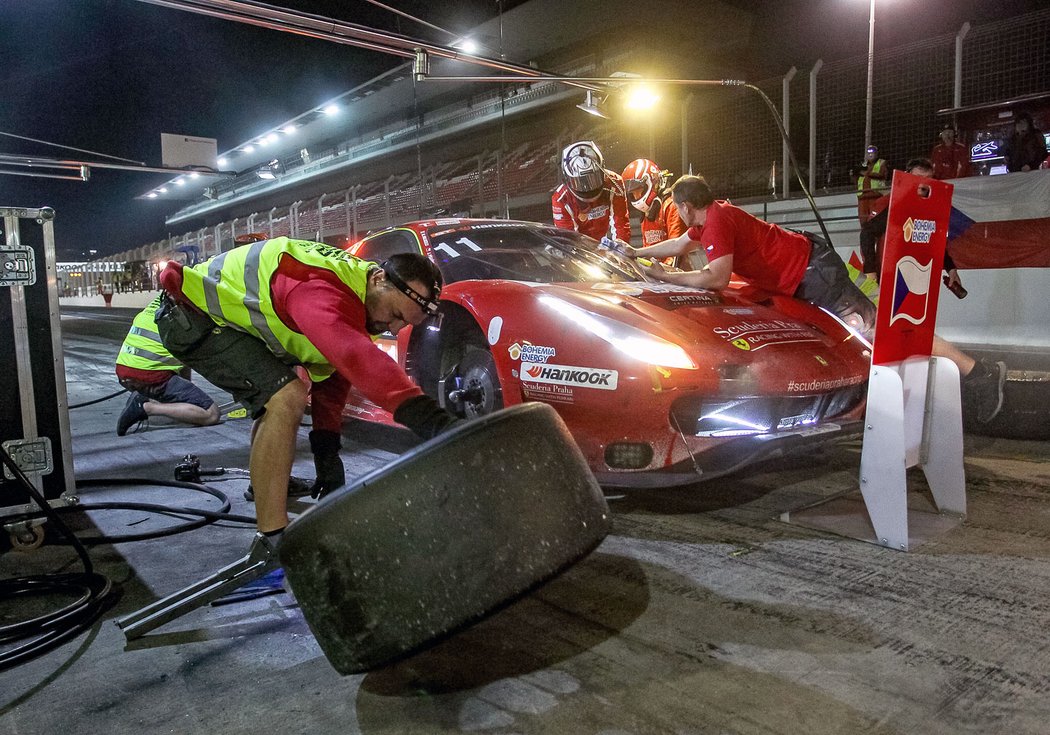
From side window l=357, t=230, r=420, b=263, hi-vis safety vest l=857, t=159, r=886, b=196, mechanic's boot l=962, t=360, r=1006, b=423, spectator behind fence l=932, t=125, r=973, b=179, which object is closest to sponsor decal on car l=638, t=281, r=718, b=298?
side window l=357, t=230, r=420, b=263

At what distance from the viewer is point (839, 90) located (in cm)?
1088

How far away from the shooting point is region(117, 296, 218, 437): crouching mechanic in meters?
5.14

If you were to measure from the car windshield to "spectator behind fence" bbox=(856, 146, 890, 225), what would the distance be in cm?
579

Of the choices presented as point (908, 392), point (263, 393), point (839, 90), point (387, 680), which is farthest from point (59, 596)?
point (839, 90)

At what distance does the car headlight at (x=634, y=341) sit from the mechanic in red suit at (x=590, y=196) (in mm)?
3481

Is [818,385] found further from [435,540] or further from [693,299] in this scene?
[435,540]

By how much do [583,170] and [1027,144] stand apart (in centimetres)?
644

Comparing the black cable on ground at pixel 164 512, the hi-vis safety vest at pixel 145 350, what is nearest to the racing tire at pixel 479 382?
the black cable on ground at pixel 164 512

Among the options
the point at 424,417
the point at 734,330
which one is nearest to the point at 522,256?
the point at 734,330

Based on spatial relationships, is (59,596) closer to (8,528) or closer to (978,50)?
(8,528)

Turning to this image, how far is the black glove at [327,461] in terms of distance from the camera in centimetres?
313

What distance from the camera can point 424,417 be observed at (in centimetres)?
206

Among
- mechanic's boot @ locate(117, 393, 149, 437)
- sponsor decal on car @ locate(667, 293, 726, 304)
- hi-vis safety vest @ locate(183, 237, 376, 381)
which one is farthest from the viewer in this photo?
mechanic's boot @ locate(117, 393, 149, 437)

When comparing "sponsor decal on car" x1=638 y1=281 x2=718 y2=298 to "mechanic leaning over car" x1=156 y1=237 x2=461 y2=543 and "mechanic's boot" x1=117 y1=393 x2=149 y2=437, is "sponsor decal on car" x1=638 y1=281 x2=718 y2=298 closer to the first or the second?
"mechanic leaning over car" x1=156 y1=237 x2=461 y2=543
